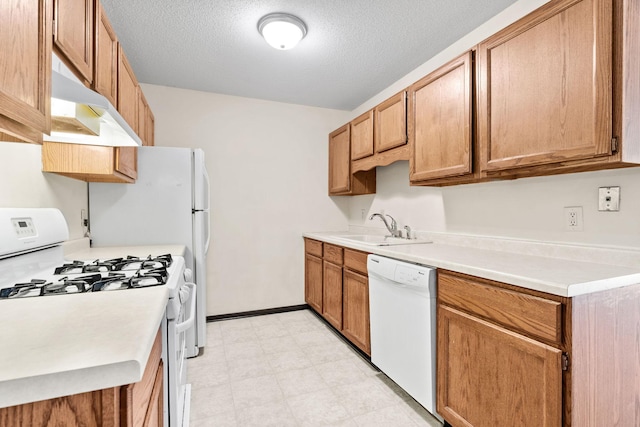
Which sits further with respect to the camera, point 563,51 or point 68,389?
point 563,51

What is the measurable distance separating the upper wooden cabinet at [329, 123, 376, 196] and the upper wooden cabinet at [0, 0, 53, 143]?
2583 mm

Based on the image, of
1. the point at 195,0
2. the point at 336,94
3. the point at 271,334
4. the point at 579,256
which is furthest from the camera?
the point at 336,94

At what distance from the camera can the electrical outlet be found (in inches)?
61.8

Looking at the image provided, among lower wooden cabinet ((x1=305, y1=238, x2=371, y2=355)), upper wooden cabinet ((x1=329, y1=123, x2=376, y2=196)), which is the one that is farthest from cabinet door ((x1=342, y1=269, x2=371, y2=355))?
upper wooden cabinet ((x1=329, y1=123, x2=376, y2=196))

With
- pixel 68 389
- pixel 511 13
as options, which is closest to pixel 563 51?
pixel 511 13

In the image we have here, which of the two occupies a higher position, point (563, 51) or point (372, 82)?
point (372, 82)

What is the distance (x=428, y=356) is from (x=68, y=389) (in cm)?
158

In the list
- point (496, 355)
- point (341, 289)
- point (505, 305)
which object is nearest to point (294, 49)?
point (341, 289)

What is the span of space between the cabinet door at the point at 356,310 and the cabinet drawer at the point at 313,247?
57 centimetres

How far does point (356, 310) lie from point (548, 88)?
1827mm

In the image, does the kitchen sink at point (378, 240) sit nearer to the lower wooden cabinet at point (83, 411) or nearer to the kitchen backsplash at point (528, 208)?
the kitchen backsplash at point (528, 208)

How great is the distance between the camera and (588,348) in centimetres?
110

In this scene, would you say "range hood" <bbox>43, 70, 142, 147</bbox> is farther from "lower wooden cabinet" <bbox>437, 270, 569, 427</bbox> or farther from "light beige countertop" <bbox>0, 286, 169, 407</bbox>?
"lower wooden cabinet" <bbox>437, 270, 569, 427</bbox>

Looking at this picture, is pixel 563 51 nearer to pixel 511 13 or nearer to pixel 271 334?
pixel 511 13
